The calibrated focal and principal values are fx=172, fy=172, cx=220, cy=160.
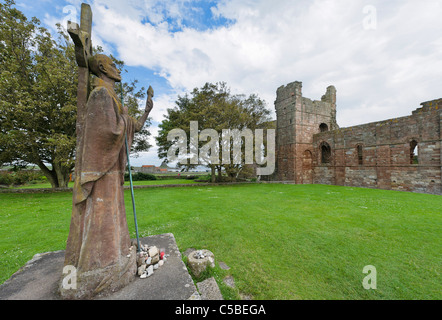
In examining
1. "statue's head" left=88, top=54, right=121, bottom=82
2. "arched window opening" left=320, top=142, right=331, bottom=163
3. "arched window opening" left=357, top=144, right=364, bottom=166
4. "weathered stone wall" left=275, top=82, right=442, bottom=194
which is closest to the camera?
"statue's head" left=88, top=54, right=121, bottom=82

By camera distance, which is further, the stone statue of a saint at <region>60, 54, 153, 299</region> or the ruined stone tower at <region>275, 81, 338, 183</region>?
the ruined stone tower at <region>275, 81, 338, 183</region>

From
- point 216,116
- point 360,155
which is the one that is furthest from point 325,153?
point 216,116

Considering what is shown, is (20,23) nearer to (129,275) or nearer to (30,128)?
(30,128)

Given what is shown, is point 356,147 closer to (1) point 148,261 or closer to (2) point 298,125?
(2) point 298,125

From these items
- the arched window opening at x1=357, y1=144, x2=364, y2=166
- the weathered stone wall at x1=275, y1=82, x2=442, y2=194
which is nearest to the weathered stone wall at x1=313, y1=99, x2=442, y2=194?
the weathered stone wall at x1=275, y1=82, x2=442, y2=194

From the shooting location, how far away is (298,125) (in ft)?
66.1

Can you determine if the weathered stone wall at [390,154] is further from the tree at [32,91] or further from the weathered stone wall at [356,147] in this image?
the tree at [32,91]

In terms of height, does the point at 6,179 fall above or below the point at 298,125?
below

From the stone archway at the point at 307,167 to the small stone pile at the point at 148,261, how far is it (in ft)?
68.3

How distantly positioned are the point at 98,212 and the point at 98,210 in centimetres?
3

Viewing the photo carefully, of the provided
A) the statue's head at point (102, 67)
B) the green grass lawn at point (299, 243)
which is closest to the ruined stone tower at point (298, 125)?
the green grass lawn at point (299, 243)

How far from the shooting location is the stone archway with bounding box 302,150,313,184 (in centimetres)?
2056

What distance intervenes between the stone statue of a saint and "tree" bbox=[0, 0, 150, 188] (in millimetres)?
10893

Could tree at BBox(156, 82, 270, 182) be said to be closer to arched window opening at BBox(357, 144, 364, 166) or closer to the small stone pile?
arched window opening at BBox(357, 144, 364, 166)
